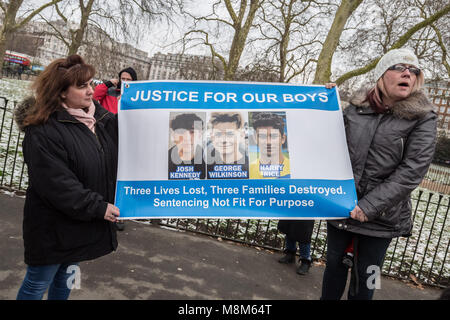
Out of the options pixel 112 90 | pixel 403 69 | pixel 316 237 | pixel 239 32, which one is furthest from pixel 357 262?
pixel 239 32

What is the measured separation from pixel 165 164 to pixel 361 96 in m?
1.54

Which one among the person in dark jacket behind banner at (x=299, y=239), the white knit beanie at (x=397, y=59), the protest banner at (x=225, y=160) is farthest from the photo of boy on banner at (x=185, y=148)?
the person in dark jacket behind banner at (x=299, y=239)

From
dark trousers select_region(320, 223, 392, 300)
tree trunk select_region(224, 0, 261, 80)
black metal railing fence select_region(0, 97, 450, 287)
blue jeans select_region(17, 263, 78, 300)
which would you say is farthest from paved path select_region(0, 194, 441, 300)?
tree trunk select_region(224, 0, 261, 80)

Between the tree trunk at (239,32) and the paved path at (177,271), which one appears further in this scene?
the tree trunk at (239,32)

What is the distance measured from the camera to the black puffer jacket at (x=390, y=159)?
2061 millimetres

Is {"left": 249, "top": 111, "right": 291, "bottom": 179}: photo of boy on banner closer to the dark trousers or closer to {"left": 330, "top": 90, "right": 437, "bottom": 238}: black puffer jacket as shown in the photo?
{"left": 330, "top": 90, "right": 437, "bottom": 238}: black puffer jacket

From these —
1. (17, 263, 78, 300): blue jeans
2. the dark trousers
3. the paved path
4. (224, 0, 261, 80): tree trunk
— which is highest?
(224, 0, 261, 80): tree trunk

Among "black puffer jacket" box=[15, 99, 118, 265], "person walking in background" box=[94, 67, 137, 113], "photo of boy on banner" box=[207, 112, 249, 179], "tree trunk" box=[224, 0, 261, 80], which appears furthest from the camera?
"tree trunk" box=[224, 0, 261, 80]

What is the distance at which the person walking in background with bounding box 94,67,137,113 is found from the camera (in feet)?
12.9

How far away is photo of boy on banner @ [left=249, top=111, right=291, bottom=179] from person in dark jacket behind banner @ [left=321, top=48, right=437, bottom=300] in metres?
0.50

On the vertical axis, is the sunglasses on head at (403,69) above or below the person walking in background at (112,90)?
above

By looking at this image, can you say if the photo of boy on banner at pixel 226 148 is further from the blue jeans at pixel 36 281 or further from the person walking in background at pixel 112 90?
the person walking in background at pixel 112 90
